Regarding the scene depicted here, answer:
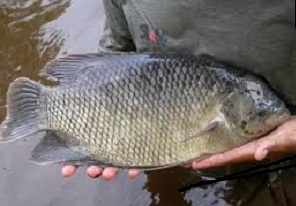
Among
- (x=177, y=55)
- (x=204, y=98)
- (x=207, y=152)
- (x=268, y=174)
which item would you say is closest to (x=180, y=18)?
(x=177, y=55)

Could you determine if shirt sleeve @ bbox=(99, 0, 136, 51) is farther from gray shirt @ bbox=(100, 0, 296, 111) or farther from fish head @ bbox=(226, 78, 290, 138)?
fish head @ bbox=(226, 78, 290, 138)

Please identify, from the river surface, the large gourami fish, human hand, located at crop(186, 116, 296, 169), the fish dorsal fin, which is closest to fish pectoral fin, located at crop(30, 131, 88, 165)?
the large gourami fish

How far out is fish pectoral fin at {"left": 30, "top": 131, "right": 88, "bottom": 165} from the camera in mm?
2416

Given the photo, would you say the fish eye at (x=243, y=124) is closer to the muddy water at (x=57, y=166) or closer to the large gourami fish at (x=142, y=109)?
the large gourami fish at (x=142, y=109)

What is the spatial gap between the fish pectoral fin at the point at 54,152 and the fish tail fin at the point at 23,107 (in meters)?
0.07

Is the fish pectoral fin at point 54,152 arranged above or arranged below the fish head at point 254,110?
below

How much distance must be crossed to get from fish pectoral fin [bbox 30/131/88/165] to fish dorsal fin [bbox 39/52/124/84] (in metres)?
0.19

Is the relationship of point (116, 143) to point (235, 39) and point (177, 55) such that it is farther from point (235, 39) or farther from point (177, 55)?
point (235, 39)

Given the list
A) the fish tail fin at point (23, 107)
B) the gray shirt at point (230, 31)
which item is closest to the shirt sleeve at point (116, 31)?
the gray shirt at point (230, 31)

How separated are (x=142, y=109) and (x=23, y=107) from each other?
42 centimetres

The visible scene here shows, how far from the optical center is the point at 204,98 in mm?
2256

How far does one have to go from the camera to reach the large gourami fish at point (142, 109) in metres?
2.24

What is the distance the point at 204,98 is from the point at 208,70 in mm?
92

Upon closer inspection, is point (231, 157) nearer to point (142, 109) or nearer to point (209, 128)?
point (209, 128)
